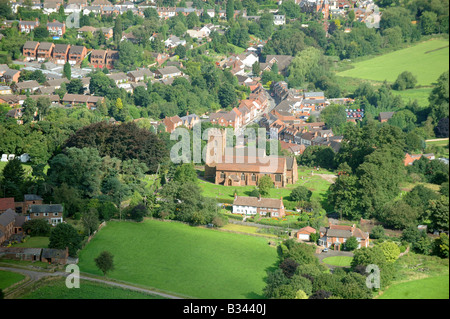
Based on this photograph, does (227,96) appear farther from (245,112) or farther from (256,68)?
(256,68)

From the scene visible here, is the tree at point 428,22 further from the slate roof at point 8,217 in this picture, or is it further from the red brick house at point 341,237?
the slate roof at point 8,217

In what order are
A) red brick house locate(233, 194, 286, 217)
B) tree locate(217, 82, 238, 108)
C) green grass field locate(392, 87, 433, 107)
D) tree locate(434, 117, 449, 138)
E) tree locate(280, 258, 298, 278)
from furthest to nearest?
tree locate(217, 82, 238, 108) < green grass field locate(392, 87, 433, 107) < tree locate(434, 117, 449, 138) < red brick house locate(233, 194, 286, 217) < tree locate(280, 258, 298, 278)

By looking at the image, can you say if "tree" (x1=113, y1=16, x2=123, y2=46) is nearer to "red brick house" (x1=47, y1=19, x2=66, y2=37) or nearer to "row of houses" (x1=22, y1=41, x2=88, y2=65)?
"row of houses" (x1=22, y1=41, x2=88, y2=65)

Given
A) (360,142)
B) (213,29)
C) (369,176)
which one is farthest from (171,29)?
(369,176)

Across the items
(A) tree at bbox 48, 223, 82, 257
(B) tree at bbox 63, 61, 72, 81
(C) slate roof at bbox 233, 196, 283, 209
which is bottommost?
(C) slate roof at bbox 233, 196, 283, 209

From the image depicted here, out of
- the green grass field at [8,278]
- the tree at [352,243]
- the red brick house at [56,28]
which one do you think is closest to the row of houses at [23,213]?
the green grass field at [8,278]

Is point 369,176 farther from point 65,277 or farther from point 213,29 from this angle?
point 213,29

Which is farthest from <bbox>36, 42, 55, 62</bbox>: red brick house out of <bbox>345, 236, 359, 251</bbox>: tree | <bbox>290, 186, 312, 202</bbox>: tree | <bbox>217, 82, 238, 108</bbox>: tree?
<bbox>345, 236, 359, 251</bbox>: tree
